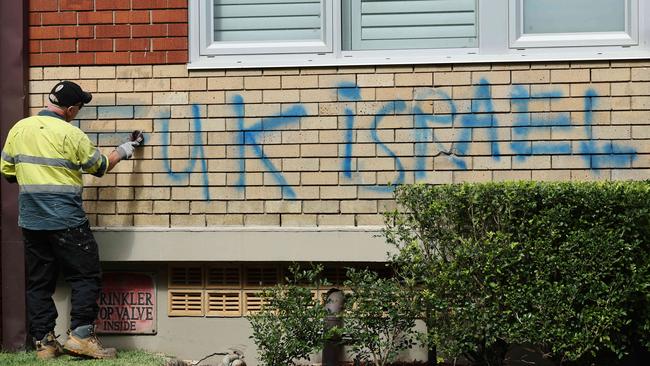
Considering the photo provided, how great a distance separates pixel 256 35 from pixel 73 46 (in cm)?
135

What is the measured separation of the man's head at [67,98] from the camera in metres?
6.55

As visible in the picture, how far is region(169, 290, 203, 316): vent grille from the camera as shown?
700cm

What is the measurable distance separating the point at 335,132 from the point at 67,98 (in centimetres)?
186

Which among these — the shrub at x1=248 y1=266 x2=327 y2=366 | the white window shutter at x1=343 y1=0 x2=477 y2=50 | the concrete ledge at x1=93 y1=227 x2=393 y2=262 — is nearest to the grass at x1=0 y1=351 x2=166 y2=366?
the concrete ledge at x1=93 y1=227 x2=393 y2=262

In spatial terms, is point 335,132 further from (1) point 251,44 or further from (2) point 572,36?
(2) point 572,36

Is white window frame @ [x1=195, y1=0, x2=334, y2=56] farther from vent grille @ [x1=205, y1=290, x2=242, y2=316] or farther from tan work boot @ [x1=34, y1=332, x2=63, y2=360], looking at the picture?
tan work boot @ [x1=34, y1=332, x2=63, y2=360]

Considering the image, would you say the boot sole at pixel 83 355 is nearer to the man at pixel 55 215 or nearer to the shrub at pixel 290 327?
the man at pixel 55 215

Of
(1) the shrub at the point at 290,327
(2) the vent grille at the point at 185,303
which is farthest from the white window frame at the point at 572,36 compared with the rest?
(2) the vent grille at the point at 185,303

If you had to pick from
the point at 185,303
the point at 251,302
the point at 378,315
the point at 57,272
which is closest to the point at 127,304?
the point at 185,303

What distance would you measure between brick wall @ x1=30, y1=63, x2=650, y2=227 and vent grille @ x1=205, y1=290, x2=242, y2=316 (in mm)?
517

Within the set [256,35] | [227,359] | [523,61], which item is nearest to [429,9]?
A: [523,61]

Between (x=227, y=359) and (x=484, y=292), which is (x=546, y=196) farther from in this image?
(x=227, y=359)

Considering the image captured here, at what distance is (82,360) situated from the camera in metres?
6.43

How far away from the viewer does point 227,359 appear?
6527mm
